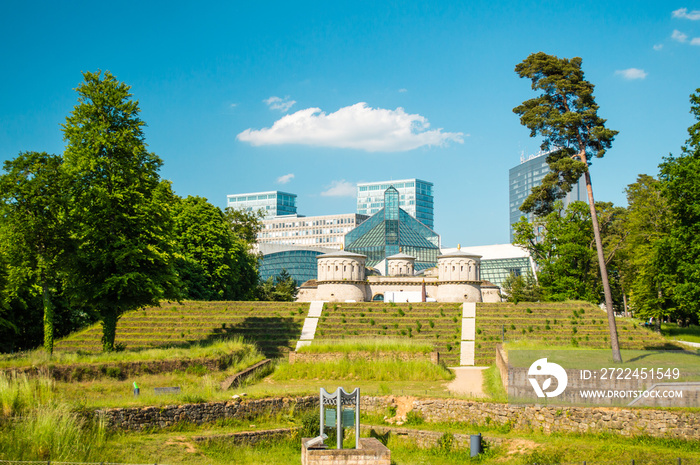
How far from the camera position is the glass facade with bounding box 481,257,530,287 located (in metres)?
93.3

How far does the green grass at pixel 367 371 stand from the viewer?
28.4 metres

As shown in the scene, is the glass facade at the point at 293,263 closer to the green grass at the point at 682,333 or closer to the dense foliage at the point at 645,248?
the dense foliage at the point at 645,248

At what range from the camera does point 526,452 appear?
16266 millimetres

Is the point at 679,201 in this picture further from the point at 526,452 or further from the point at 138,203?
the point at 138,203

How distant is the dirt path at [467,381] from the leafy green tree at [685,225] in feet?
34.0

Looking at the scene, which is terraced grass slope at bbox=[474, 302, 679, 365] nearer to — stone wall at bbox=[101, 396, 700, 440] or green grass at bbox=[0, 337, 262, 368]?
green grass at bbox=[0, 337, 262, 368]

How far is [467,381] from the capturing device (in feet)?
92.7

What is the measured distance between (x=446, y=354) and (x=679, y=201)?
49.2 feet

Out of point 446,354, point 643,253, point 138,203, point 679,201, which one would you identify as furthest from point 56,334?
point 643,253

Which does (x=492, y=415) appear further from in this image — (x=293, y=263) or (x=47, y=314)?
(x=293, y=263)

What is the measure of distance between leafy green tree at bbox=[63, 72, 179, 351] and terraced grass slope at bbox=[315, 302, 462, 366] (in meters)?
11.9

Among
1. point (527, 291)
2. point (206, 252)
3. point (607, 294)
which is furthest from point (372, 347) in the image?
point (527, 291)

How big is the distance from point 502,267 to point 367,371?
71021mm

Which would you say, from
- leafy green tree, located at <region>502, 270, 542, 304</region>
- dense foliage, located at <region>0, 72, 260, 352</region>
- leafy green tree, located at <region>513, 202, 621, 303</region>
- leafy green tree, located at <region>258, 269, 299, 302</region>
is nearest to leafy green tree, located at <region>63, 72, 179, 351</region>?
dense foliage, located at <region>0, 72, 260, 352</region>
